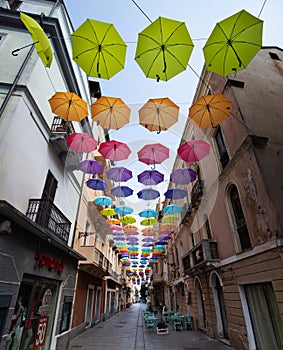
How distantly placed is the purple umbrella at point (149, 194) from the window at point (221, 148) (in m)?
4.39

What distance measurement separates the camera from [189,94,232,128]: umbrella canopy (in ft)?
24.1

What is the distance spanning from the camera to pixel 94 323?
15883mm

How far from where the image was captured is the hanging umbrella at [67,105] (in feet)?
23.7

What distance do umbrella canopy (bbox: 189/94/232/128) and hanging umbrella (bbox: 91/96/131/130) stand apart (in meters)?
2.55

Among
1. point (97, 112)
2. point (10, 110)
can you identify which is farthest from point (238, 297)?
point (10, 110)

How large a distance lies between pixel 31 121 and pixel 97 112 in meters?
2.32

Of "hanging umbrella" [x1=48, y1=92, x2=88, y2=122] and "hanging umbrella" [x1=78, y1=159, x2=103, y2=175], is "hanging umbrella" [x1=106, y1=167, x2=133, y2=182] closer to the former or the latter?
"hanging umbrella" [x1=78, y1=159, x2=103, y2=175]

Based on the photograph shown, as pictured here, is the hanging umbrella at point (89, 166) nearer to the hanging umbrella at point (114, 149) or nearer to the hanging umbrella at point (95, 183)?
the hanging umbrella at point (114, 149)

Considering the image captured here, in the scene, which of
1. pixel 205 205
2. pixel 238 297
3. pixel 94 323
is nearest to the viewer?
pixel 238 297

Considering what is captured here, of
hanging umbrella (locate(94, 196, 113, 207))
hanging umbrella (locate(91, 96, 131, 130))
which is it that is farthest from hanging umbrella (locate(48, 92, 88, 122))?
hanging umbrella (locate(94, 196, 113, 207))

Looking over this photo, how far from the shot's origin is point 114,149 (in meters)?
8.86

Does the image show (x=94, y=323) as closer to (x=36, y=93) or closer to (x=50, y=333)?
(x=50, y=333)

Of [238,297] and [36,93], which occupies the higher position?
[36,93]

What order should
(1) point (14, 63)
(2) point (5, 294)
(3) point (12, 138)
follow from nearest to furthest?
(2) point (5, 294) → (3) point (12, 138) → (1) point (14, 63)
